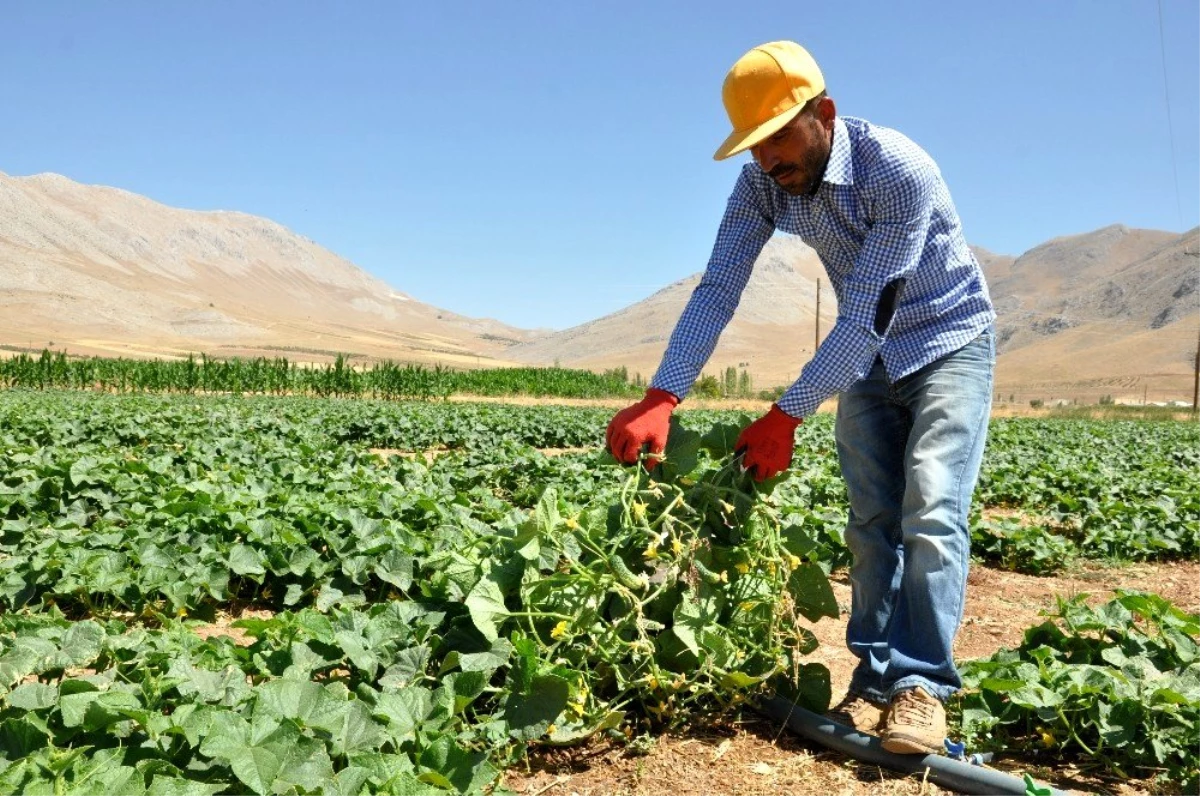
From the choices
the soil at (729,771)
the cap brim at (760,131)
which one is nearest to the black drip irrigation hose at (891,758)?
the soil at (729,771)

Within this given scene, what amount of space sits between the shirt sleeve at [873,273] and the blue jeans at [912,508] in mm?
321

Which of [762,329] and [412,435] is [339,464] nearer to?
[412,435]

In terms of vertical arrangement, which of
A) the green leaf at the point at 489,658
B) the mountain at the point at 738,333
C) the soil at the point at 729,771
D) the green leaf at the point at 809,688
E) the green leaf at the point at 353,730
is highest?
the mountain at the point at 738,333

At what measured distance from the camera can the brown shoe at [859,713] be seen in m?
3.12

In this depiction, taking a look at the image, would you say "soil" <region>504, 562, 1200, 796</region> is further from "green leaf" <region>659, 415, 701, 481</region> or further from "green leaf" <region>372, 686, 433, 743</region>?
"green leaf" <region>659, 415, 701, 481</region>

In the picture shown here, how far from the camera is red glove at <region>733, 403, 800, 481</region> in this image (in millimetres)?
2859

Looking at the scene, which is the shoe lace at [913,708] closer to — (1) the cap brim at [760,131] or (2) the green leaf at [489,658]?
(2) the green leaf at [489,658]

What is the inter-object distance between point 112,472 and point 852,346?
495 centimetres

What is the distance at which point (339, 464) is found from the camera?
7.86m

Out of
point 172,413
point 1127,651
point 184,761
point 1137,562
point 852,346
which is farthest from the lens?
point 172,413

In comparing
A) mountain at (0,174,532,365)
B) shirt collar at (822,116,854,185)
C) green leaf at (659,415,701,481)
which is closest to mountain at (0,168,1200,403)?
mountain at (0,174,532,365)

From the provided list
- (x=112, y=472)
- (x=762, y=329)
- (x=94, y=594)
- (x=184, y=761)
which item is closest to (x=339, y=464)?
(x=112, y=472)

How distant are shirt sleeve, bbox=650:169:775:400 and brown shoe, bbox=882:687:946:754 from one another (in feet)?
3.95

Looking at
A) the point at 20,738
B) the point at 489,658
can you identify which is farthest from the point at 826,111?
the point at 20,738
